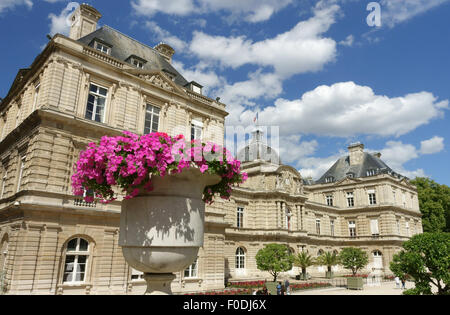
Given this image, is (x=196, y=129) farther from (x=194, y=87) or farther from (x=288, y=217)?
(x=288, y=217)

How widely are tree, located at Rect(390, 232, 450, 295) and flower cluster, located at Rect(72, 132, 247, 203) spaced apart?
1095 centimetres

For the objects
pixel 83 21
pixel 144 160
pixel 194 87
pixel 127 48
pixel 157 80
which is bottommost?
pixel 144 160

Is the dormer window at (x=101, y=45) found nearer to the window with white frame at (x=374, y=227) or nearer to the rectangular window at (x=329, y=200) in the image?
the rectangular window at (x=329, y=200)

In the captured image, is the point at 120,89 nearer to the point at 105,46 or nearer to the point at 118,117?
the point at 118,117

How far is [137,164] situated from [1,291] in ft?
41.3

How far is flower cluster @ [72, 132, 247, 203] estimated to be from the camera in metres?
4.51

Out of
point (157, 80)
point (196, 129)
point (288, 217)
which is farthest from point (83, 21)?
point (288, 217)

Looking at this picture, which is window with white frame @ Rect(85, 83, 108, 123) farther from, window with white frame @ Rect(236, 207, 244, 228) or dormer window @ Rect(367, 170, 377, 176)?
dormer window @ Rect(367, 170, 377, 176)

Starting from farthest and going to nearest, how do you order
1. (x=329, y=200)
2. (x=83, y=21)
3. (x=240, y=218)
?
(x=329, y=200) → (x=240, y=218) → (x=83, y=21)

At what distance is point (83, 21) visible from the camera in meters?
21.4

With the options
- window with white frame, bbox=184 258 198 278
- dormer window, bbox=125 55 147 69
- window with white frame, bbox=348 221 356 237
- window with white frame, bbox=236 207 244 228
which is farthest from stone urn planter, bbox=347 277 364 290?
dormer window, bbox=125 55 147 69

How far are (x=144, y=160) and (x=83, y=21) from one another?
2097 cm

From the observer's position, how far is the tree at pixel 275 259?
21.9m

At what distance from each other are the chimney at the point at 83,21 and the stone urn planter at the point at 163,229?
801 inches
